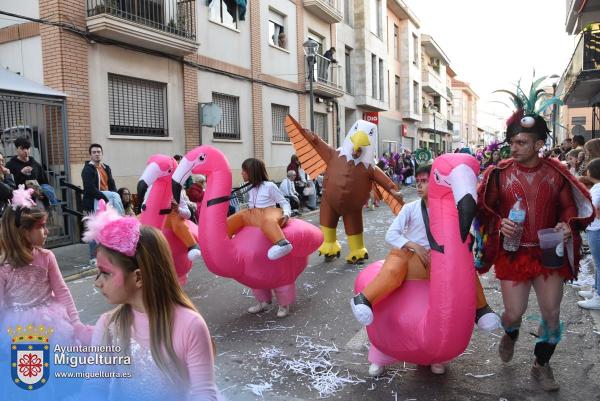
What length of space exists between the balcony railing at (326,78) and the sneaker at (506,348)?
15.1 meters

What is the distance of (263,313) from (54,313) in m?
2.51

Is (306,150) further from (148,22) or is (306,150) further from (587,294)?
(148,22)

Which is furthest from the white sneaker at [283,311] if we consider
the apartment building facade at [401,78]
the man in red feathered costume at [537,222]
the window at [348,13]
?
the apartment building facade at [401,78]

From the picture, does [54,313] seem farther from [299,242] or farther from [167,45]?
[167,45]

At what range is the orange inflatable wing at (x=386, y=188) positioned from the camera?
6445 mm

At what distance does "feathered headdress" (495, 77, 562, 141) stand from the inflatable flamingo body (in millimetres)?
2330

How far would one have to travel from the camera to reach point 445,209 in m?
3.21

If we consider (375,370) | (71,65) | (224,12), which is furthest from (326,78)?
(375,370)

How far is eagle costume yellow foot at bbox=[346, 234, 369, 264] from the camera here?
7.21m

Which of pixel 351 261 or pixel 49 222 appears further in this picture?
pixel 49 222

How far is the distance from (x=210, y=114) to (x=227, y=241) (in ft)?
27.2

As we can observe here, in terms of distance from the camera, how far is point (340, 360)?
386 cm

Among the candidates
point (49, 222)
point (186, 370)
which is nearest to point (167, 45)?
point (49, 222)

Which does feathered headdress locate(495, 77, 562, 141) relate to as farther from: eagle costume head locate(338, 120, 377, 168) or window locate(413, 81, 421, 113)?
window locate(413, 81, 421, 113)
